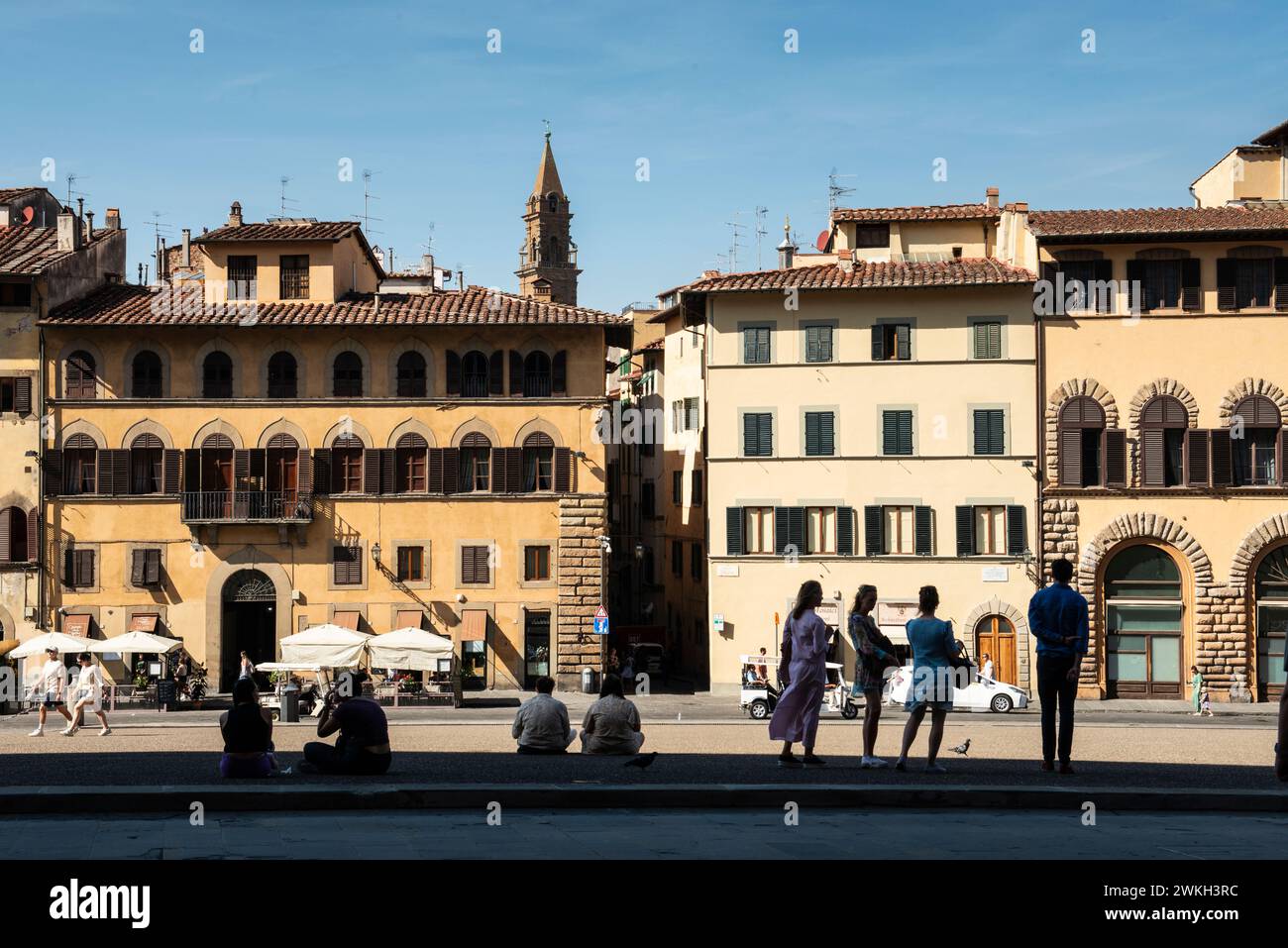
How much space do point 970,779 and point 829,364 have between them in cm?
3713

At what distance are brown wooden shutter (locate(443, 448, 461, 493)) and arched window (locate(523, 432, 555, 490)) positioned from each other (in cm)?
214

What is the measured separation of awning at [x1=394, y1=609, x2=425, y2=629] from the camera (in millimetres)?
51469

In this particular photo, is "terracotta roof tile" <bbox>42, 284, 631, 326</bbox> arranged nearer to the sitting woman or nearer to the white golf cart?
the white golf cart

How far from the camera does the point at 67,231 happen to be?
54.0m

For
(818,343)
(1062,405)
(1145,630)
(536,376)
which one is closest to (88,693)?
(536,376)

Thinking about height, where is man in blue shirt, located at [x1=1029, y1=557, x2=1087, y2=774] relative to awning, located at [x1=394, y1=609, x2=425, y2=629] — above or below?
above

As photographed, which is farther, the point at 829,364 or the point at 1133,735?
the point at 829,364

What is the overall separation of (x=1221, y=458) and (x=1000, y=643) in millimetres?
8567

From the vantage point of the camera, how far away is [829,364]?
2058 inches

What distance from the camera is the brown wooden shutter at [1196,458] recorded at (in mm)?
50562

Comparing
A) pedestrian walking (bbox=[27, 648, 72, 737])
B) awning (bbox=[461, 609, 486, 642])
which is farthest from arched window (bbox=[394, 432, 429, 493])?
pedestrian walking (bbox=[27, 648, 72, 737])

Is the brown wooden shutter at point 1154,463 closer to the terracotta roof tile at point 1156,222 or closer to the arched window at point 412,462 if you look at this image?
the terracotta roof tile at point 1156,222
